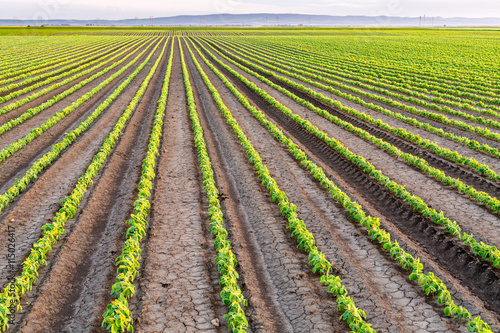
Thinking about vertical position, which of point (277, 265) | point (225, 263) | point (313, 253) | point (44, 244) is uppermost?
point (44, 244)

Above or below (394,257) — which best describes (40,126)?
above

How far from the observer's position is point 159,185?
12711mm

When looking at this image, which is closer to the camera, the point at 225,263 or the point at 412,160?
the point at 225,263

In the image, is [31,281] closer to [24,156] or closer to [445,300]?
[445,300]

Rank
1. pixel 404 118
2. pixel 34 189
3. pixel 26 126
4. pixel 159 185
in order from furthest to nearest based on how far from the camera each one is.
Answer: pixel 404 118 < pixel 26 126 < pixel 159 185 < pixel 34 189

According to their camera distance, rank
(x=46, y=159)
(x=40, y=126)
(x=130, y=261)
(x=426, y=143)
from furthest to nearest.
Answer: (x=40, y=126), (x=426, y=143), (x=46, y=159), (x=130, y=261)

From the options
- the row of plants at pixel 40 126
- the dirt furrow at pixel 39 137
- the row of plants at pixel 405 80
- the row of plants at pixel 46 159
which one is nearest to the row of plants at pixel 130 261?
the row of plants at pixel 46 159

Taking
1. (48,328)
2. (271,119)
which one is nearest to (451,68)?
(271,119)

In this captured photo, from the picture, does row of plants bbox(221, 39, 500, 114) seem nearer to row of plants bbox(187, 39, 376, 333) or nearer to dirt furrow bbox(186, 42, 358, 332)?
row of plants bbox(187, 39, 376, 333)

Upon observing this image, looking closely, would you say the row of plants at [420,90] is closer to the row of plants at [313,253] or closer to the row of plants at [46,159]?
the row of plants at [313,253]

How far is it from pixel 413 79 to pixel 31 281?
3278 centimetres

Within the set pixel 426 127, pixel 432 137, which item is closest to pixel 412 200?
pixel 432 137

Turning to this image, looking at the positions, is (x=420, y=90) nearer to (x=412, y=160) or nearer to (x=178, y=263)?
(x=412, y=160)

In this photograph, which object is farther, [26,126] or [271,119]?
[271,119]
